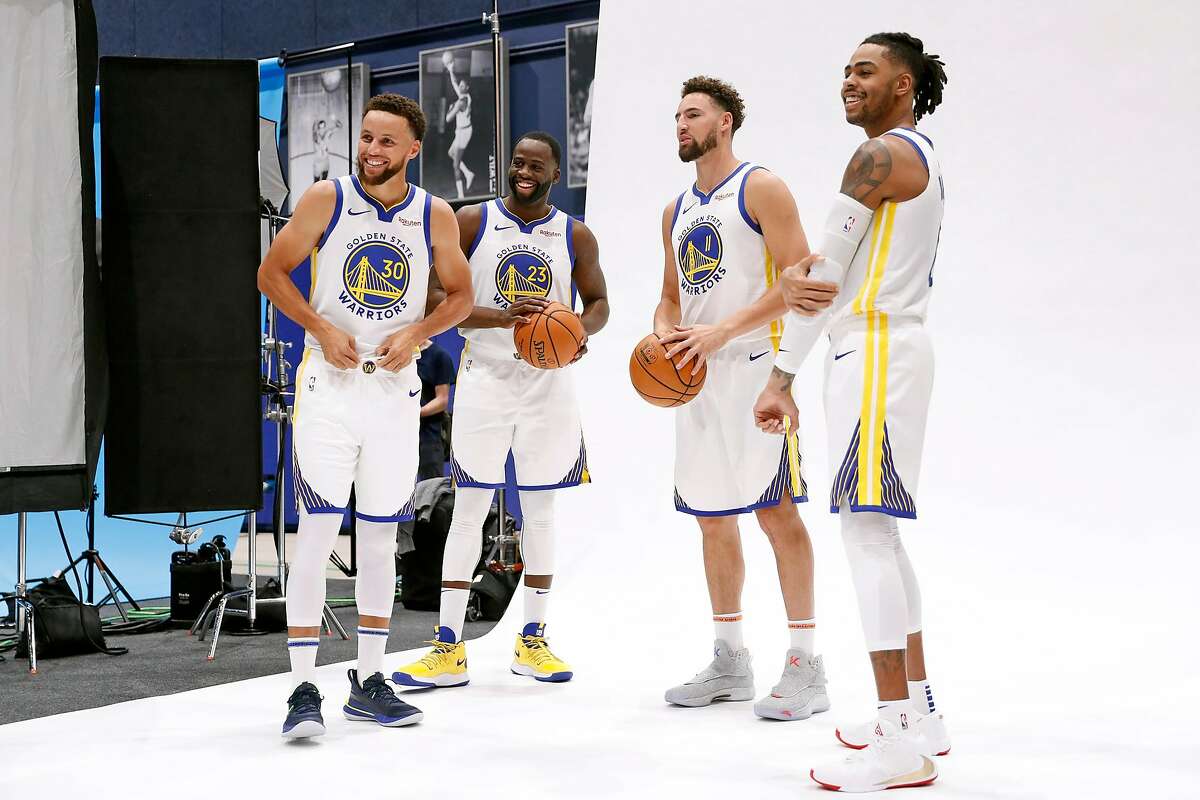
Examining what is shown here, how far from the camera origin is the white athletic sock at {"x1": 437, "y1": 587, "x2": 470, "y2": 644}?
3.95m

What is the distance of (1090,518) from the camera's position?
15.5ft

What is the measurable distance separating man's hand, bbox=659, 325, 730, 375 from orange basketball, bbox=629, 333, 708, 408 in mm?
21

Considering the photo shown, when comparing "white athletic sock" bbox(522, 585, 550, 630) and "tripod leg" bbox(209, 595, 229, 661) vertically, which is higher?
"white athletic sock" bbox(522, 585, 550, 630)

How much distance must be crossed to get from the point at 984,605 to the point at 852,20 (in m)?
3.06

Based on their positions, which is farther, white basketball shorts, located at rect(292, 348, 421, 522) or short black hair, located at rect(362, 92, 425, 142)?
short black hair, located at rect(362, 92, 425, 142)

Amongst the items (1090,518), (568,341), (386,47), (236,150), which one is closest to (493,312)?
(568,341)

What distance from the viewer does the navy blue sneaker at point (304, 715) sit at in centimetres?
302

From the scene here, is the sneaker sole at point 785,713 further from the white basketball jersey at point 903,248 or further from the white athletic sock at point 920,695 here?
the white basketball jersey at point 903,248

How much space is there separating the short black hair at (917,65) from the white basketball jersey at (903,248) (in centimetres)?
17

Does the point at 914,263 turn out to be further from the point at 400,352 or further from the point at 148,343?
the point at 148,343

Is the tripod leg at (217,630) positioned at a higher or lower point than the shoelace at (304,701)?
lower

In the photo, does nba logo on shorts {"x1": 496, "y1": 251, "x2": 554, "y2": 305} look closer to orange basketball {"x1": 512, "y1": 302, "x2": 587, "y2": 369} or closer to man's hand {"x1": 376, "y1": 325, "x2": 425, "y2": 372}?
orange basketball {"x1": 512, "y1": 302, "x2": 587, "y2": 369}

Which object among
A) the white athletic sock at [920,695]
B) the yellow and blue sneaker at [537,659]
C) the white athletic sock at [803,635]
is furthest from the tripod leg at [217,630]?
the white athletic sock at [920,695]

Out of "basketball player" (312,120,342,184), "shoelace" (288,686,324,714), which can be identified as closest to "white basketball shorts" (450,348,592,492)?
"shoelace" (288,686,324,714)
